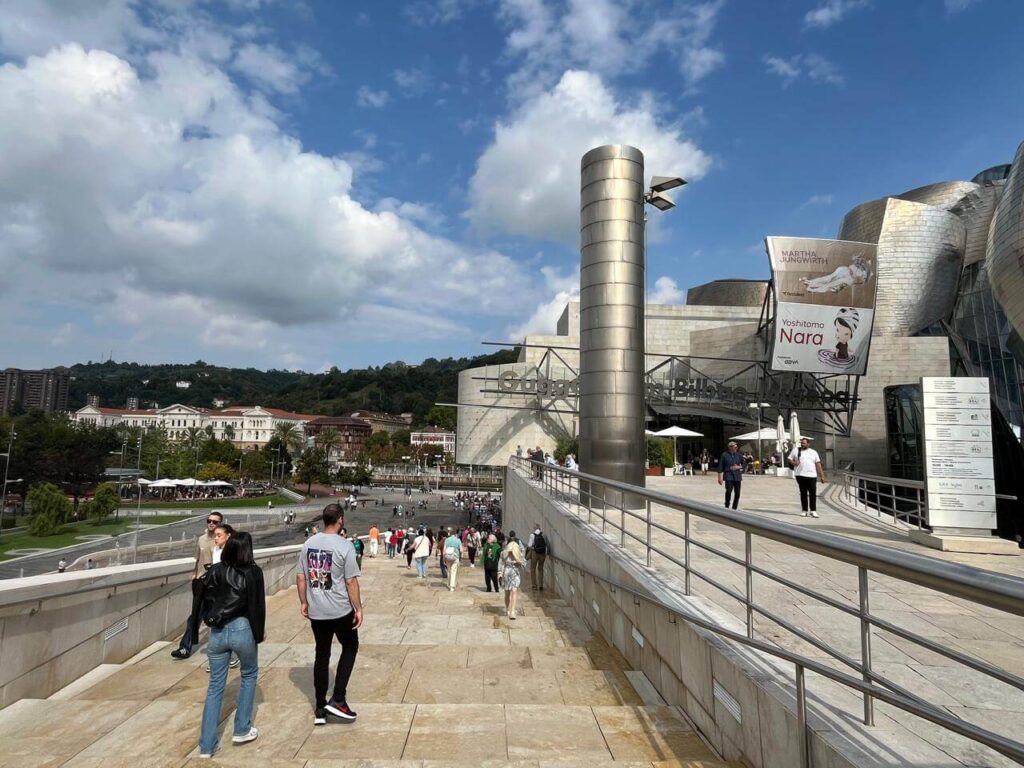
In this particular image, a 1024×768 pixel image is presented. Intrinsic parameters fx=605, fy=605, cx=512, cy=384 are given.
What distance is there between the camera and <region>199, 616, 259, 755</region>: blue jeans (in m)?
3.50

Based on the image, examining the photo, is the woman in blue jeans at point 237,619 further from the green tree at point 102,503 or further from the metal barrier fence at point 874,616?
the green tree at point 102,503

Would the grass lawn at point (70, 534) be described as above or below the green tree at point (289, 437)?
below

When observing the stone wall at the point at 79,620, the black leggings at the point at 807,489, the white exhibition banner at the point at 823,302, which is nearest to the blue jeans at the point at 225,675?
the stone wall at the point at 79,620

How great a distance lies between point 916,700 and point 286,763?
3052mm

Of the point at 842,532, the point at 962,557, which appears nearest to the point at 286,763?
the point at 962,557

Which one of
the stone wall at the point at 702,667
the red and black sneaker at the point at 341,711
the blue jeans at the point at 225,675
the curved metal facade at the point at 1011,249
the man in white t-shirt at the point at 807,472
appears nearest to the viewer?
the stone wall at the point at 702,667

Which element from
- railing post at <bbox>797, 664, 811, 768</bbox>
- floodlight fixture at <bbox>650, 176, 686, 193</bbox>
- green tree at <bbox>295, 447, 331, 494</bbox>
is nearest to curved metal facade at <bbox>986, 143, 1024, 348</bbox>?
floodlight fixture at <bbox>650, 176, 686, 193</bbox>

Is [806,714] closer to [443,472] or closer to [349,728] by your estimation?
[349,728]

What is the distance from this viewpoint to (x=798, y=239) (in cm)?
3247

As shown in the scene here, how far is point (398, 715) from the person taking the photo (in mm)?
3934

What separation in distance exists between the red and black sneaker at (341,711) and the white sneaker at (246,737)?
431 millimetres

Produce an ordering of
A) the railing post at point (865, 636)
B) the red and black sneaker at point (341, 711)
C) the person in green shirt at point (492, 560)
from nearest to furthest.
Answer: the railing post at point (865, 636), the red and black sneaker at point (341, 711), the person in green shirt at point (492, 560)

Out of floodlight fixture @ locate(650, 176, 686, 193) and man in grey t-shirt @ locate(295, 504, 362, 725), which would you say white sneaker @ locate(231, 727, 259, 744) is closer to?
man in grey t-shirt @ locate(295, 504, 362, 725)

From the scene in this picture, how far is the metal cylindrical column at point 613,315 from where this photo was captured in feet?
43.8
